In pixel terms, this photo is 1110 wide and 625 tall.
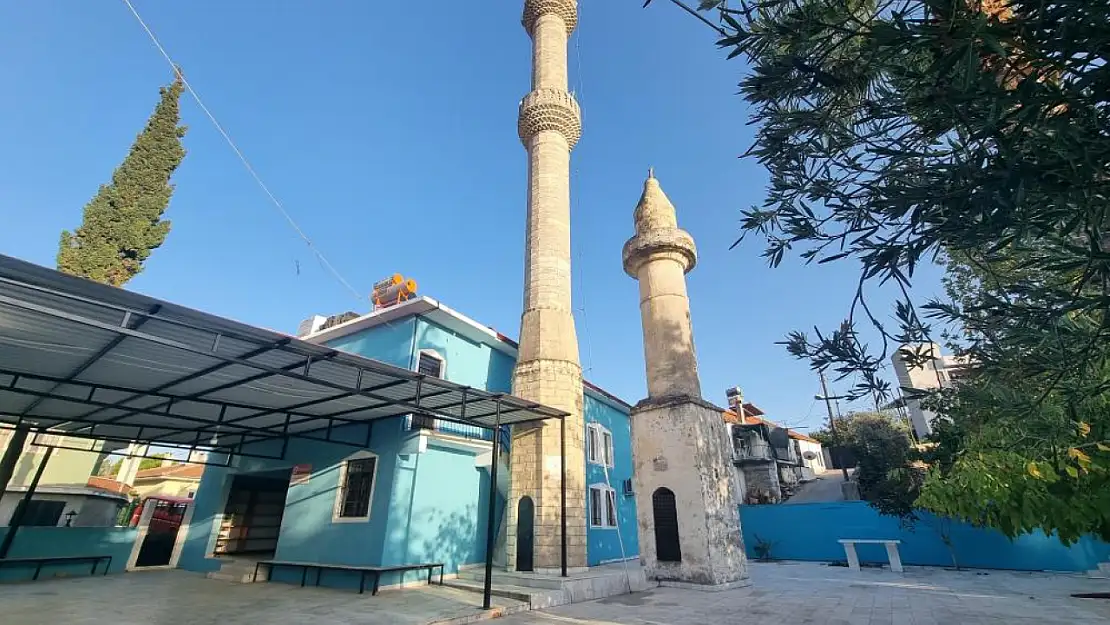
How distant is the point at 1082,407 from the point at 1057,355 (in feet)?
6.26

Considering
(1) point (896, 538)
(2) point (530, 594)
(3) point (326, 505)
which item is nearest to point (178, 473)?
(3) point (326, 505)

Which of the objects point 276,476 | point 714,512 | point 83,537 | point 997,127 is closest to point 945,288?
point 714,512

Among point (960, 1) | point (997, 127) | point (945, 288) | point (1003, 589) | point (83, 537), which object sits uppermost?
point (945, 288)

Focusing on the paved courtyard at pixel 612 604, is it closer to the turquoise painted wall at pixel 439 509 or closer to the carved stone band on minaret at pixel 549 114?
the turquoise painted wall at pixel 439 509

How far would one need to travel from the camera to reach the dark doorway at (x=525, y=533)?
10990 millimetres

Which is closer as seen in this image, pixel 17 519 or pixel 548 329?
pixel 17 519

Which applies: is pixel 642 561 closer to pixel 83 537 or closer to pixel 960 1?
pixel 960 1

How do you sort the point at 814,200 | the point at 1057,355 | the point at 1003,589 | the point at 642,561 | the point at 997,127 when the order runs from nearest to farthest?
1. the point at 997,127
2. the point at 1057,355
3. the point at 814,200
4. the point at 1003,589
5. the point at 642,561

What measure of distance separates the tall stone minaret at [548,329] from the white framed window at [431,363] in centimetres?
197

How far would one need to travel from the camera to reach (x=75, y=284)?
14.6 feet

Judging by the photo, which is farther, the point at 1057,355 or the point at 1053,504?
the point at 1053,504

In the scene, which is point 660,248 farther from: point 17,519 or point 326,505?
point 17,519

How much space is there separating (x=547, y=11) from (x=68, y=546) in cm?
2344

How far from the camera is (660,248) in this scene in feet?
42.7
